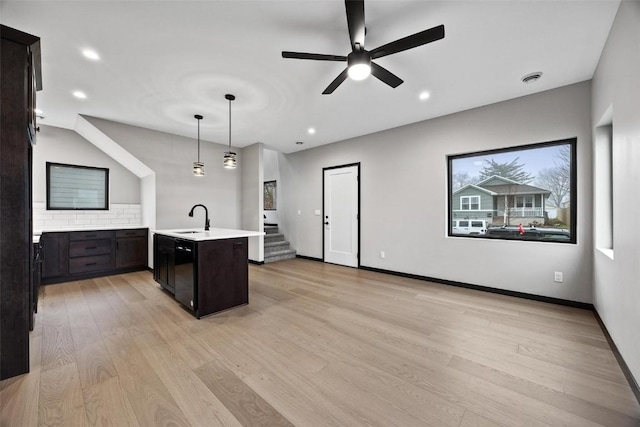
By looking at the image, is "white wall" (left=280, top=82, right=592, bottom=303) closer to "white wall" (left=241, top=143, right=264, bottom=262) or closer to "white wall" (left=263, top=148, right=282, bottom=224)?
"white wall" (left=241, top=143, right=264, bottom=262)

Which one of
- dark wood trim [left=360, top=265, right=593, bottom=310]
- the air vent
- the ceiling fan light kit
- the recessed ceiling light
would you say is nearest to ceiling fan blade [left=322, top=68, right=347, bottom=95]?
the ceiling fan light kit

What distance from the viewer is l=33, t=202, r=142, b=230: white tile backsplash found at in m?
4.68

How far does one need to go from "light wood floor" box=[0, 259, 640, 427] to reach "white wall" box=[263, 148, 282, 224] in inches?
177

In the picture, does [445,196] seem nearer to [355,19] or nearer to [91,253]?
[355,19]

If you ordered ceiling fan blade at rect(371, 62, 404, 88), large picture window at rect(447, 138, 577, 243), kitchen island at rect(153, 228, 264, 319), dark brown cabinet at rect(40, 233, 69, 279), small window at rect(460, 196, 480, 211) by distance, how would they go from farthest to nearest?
1. dark brown cabinet at rect(40, 233, 69, 279)
2. small window at rect(460, 196, 480, 211)
3. large picture window at rect(447, 138, 577, 243)
4. kitchen island at rect(153, 228, 264, 319)
5. ceiling fan blade at rect(371, 62, 404, 88)

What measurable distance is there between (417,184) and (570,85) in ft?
7.30

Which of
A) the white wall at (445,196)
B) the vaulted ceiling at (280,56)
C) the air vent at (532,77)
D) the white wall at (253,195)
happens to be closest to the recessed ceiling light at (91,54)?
the vaulted ceiling at (280,56)

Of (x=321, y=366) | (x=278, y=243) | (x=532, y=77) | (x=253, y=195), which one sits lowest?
(x=321, y=366)

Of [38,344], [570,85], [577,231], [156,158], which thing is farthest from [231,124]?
[577,231]

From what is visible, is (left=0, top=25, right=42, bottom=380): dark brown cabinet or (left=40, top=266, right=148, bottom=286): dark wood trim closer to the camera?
(left=0, top=25, right=42, bottom=380): dark brown cabinet

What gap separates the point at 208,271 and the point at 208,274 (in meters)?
0.03

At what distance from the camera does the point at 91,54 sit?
2682mm

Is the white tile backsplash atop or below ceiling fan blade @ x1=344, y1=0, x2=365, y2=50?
below

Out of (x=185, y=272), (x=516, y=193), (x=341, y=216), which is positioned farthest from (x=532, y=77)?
(x=185, y=272)
